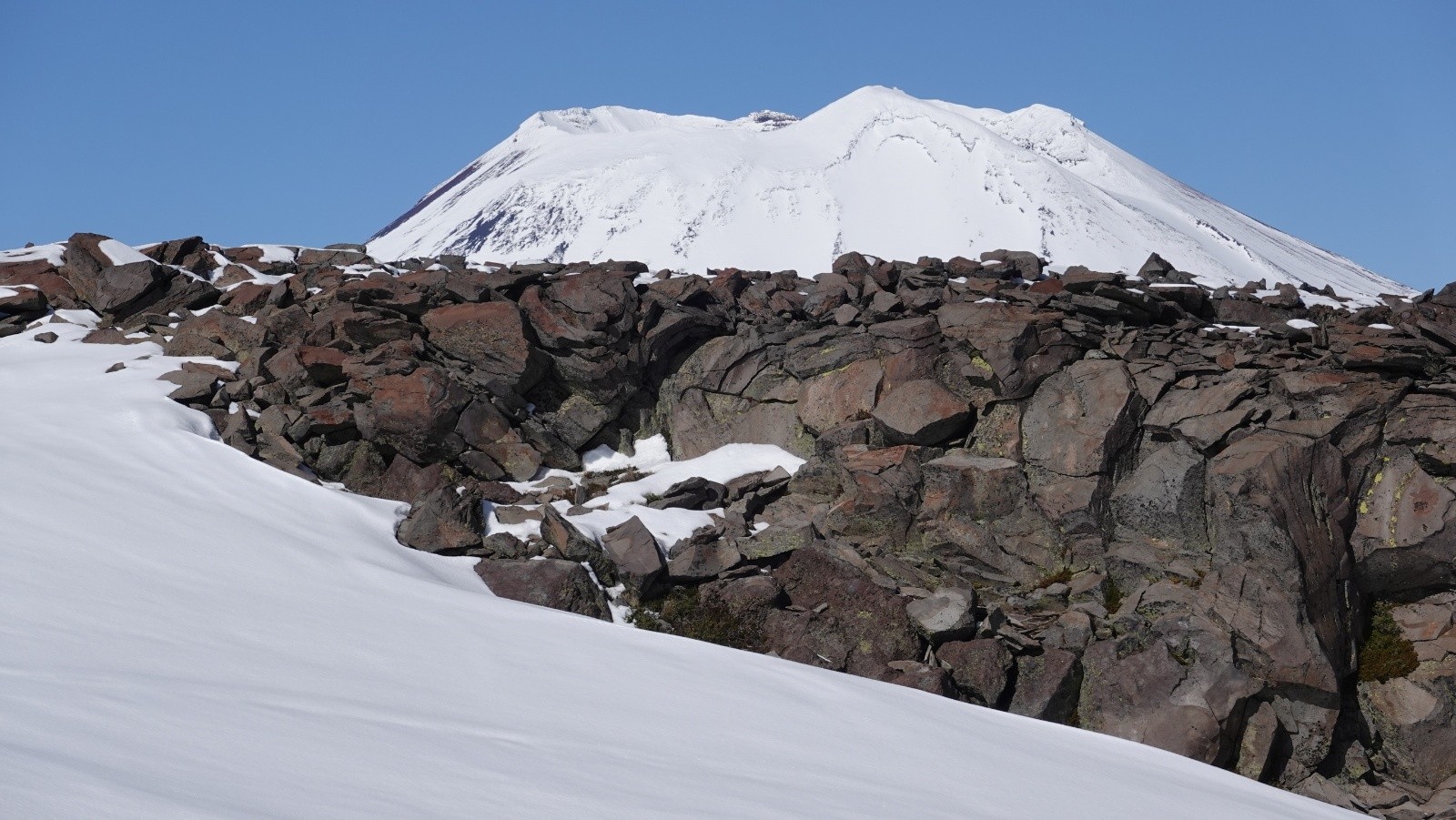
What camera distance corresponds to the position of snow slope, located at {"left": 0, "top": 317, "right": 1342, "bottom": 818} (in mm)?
6363

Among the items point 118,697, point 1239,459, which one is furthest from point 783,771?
point 1239,459

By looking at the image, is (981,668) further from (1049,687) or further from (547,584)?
(547,584)

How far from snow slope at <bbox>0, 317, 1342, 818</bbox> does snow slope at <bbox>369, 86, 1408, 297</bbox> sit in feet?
178

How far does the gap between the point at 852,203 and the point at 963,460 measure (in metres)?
69.7

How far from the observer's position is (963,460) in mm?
19141

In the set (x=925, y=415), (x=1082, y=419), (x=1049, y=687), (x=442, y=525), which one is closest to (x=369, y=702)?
(x=442, y=525)

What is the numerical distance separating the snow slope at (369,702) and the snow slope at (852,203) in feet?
178

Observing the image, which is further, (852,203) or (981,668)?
(852,203)

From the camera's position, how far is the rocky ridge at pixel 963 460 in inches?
613

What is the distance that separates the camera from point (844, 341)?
22125 millimetres

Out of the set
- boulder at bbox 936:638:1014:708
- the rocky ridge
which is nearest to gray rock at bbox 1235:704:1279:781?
the rocky ridge

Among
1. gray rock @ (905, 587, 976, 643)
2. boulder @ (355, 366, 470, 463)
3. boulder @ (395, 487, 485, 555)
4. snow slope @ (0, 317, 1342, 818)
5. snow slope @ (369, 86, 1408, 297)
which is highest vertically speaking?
snow slope @ (369, 86, 1408, 297)

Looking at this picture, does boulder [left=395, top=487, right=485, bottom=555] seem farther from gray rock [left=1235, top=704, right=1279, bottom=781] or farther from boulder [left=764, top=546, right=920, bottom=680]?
gray rock [left=1235, top=704, right=1279, bottom=781]

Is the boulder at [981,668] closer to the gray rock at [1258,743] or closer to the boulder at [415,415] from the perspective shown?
the gray rock at [1258,743]
